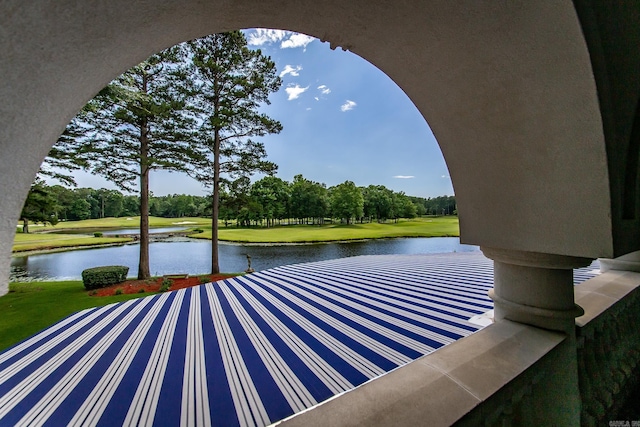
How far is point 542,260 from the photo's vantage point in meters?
1.44

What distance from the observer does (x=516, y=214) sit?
1222 millimetres

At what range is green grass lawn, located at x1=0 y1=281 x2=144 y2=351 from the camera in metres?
5.21

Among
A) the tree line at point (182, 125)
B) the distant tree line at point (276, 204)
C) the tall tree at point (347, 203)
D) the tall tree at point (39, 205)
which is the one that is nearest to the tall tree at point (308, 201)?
the distant tree line at point (276, 204)

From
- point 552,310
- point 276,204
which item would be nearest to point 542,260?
point 552,310

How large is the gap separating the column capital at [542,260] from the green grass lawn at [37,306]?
7894mm

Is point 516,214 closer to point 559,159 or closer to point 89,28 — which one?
point 559,159

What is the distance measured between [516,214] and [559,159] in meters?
0.31

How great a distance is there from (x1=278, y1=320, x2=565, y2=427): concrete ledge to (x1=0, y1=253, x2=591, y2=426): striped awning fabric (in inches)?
29.8

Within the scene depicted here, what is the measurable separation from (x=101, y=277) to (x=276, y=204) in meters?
22.4

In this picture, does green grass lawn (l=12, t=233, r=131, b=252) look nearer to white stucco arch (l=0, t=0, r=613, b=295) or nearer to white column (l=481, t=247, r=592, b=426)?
white stucco arch (l=0, t=0, r=613, b=295)

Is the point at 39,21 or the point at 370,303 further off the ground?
the point at 39,21

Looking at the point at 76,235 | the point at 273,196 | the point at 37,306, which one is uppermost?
the point at 273,196

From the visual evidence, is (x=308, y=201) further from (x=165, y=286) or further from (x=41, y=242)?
(x=165, y=286)

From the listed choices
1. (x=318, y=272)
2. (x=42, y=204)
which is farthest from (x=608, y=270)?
(x=42, y=204)
